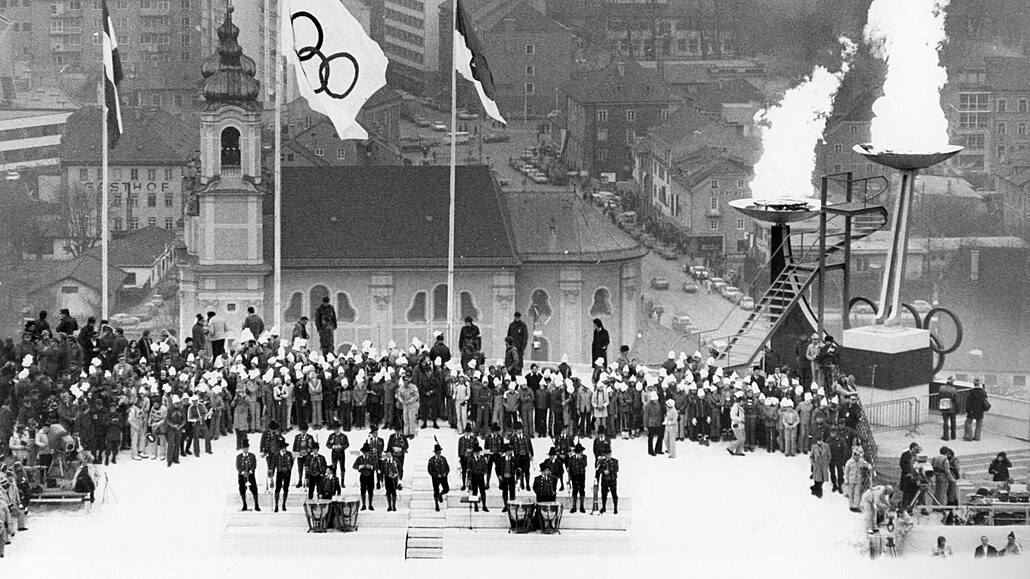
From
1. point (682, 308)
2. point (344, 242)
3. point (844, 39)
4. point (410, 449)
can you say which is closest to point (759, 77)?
point (844, 39)

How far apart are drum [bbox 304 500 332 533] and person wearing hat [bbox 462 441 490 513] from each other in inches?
125

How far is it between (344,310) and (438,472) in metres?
43.8

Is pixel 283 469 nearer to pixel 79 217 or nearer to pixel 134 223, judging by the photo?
pixel 134 223

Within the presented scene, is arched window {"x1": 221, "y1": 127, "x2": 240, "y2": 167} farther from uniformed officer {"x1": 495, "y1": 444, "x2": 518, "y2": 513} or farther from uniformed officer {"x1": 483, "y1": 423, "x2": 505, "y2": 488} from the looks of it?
uniformed officer {"x1": 495, "y1": 444, "x2": 518, "y2": 513}

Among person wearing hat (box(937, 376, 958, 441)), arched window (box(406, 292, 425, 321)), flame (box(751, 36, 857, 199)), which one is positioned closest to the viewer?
person wearing hat (box(937, 376, 958, 441))

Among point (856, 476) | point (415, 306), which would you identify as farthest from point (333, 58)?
point (415, 306)

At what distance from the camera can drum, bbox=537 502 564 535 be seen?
164 ft

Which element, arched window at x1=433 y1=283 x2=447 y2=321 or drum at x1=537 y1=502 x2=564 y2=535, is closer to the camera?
drum at x1=537 y1=502 x2=564 y2=535

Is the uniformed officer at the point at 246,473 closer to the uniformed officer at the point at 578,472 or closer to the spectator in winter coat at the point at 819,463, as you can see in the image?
the uniformed officer at the point at 578,472

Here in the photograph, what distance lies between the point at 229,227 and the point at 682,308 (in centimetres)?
3105

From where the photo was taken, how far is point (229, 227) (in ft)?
297

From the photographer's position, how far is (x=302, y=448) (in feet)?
167

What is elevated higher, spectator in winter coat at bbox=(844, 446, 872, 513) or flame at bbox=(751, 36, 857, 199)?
flame at bbox=(751, 36, 857, 199)

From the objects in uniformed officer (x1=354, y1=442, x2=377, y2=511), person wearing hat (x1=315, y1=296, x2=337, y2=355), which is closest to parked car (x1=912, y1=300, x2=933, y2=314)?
person wearing hat (x1=315, y1=296, x2=337, y2=355)
